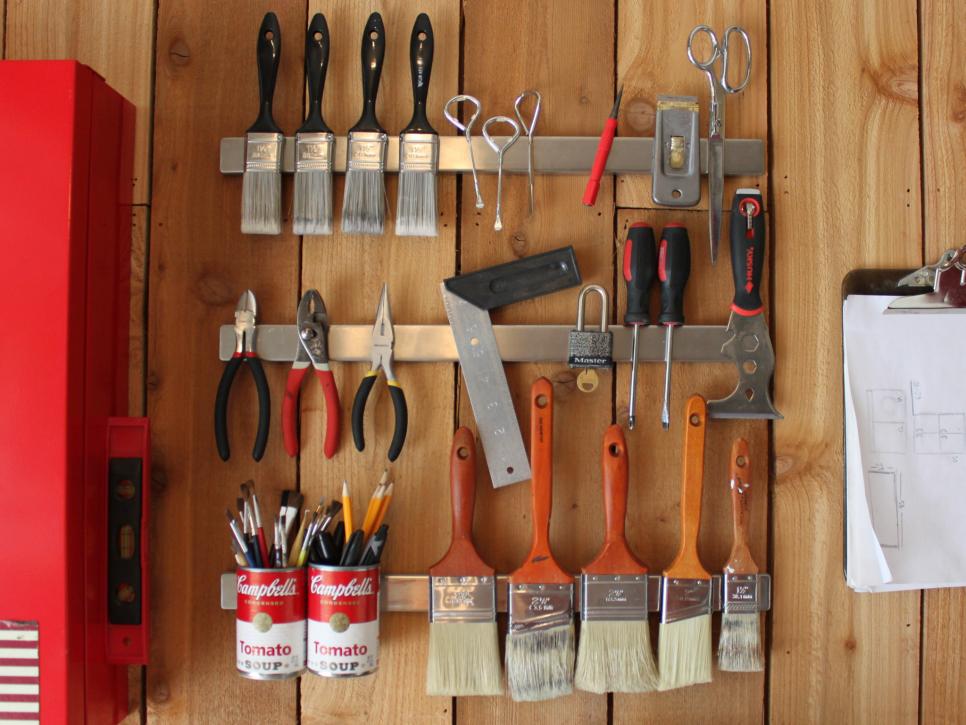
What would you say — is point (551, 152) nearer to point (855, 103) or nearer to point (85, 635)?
point (855, 103)

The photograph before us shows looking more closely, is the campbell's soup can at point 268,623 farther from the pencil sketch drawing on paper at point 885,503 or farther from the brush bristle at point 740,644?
the pencil sketch drawing on paper at point 885,503

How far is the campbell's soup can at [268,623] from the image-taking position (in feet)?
3.37

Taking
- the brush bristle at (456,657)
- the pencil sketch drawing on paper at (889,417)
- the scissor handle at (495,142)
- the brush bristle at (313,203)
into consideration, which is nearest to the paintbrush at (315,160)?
the brush bristle at (313,203)

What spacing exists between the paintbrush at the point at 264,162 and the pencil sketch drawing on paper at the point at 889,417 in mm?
867

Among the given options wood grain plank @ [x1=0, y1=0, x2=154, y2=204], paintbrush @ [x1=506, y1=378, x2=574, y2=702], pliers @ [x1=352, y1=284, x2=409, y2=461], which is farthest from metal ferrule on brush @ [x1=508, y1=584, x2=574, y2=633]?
wood grain plank @ [x1=0, y1=0, x2=154, y2=204]

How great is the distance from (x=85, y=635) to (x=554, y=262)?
2.51ft

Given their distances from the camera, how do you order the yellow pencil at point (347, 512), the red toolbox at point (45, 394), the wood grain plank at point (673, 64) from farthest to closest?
1. the wood grain plank at point (673, 64)
2. the yellow pencil at point (347, 512)
3. the red toolbox at point (45, 394)

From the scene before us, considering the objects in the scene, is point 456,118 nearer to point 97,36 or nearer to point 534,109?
point 534,109

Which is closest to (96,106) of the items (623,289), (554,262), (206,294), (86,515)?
(206,294)

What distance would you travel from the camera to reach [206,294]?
3.83 ft

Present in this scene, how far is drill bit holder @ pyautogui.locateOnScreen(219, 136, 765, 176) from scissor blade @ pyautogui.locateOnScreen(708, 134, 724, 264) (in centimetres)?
1

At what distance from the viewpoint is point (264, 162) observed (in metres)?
1.13

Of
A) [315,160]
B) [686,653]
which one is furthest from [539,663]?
[315,160]

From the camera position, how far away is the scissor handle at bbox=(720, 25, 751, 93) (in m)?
1.14
